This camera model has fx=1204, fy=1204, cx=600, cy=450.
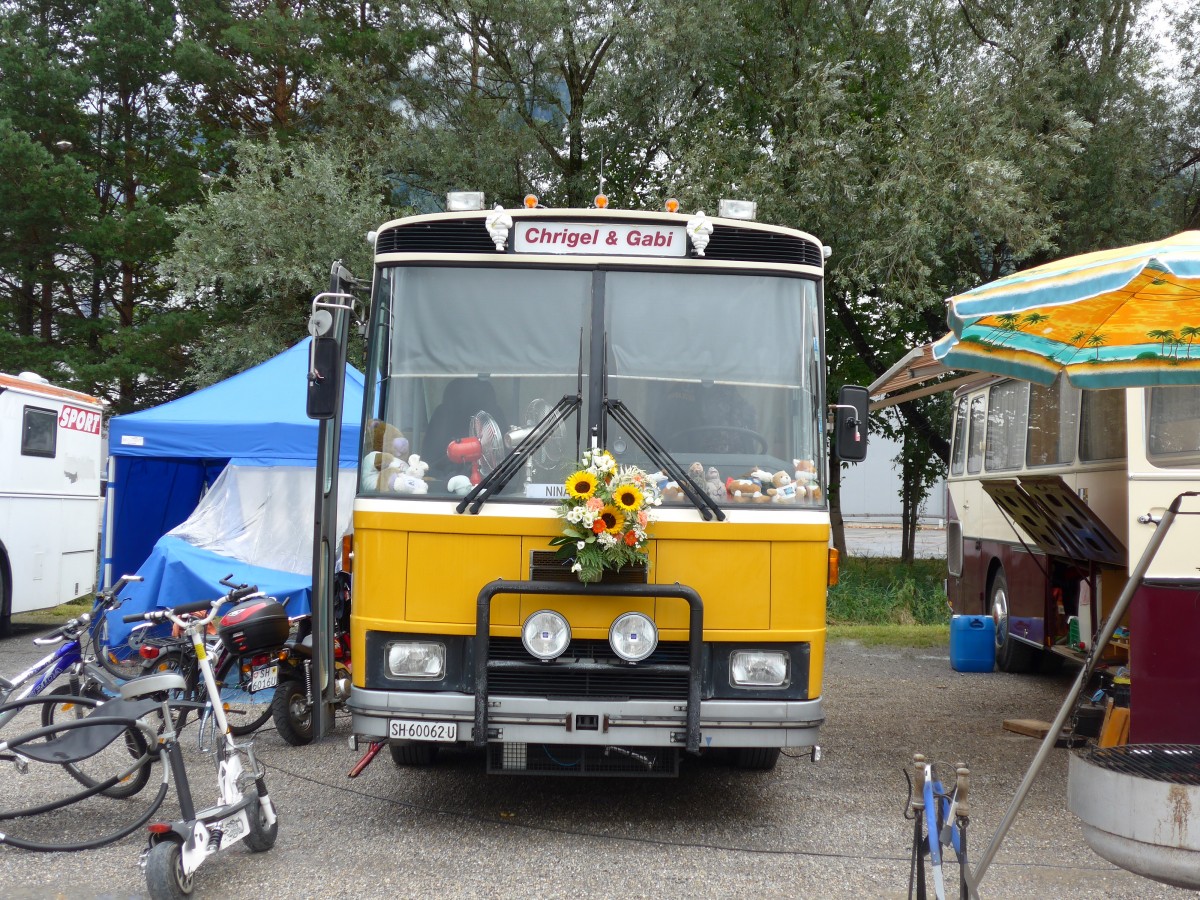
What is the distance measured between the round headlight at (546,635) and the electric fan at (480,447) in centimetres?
75

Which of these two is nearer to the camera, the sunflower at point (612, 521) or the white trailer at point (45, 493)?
the sunflower at point (612, 521)

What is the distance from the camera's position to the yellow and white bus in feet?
17.7

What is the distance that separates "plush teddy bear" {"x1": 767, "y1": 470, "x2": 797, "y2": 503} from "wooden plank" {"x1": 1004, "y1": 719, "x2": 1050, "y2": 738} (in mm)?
3580

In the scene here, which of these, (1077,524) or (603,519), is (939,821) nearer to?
(603,519)

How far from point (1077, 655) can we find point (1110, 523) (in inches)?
61.2

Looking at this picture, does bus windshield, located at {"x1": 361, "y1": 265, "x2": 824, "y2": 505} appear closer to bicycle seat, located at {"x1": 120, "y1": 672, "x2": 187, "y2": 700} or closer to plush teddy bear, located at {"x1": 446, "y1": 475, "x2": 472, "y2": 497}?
plush teddy bear, located at {"x1": 446, "y1": 475, "x2": 472, "y2": 497}

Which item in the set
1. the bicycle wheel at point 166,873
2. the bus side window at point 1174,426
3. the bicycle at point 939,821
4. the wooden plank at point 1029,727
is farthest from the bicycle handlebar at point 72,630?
the wooden plank at point 1029,727

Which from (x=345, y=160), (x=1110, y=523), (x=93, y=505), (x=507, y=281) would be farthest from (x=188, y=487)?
(x=1110, y=523)

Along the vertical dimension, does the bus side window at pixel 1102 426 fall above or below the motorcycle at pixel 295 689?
above

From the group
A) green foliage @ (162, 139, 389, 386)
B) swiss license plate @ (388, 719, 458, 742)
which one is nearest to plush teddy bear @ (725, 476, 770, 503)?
swiss license plate @ (388, 719, 458, 742)

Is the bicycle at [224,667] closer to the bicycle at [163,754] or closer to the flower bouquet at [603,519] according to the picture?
the bicycle at [163,754]

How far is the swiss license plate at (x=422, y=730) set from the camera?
5.39 m

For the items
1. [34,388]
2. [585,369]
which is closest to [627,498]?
[585,369]

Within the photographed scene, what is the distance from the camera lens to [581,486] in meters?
5.30
